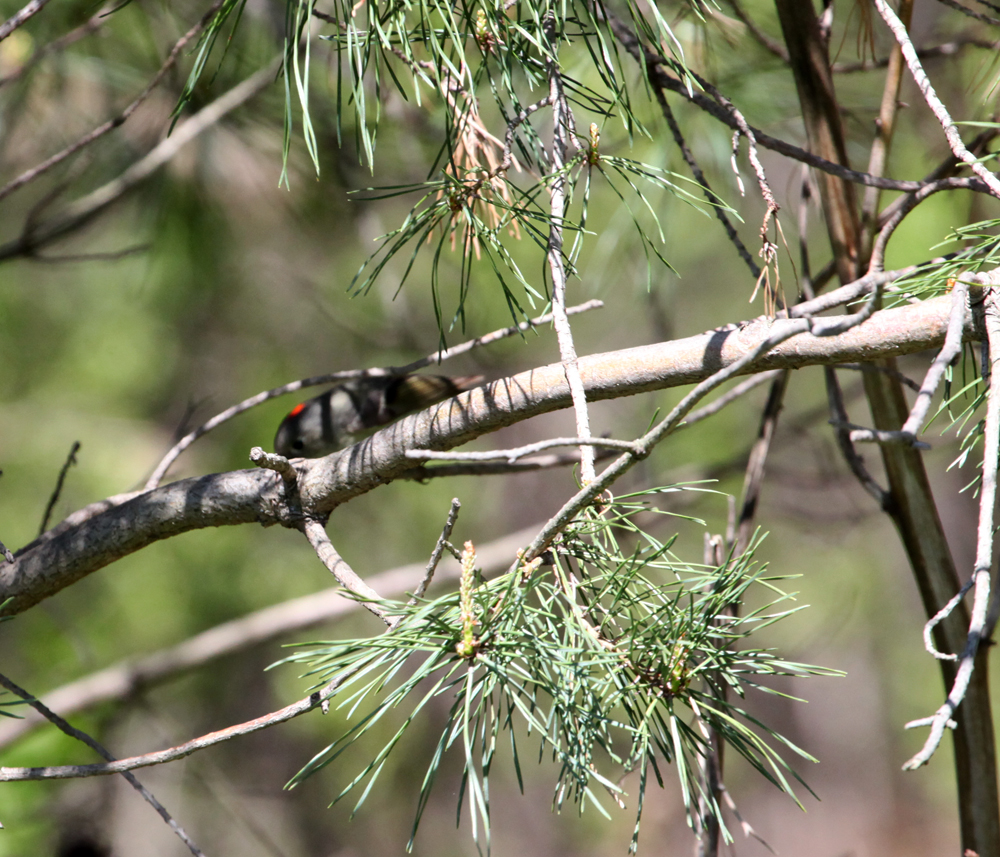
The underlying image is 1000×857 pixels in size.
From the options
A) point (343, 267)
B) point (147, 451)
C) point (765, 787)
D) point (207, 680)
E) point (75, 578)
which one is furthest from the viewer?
A: point (765, 787)

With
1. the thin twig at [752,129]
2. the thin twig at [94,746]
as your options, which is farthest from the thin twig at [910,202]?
the thin twig at [94,746]

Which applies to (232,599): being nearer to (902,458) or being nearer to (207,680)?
(207,680)

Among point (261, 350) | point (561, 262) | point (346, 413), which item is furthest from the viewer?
point (261, 350)

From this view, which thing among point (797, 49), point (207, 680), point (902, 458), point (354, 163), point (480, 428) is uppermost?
point (354, 163)

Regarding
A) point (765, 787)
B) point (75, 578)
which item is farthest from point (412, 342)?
point (765, 787)

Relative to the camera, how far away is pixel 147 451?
9.50 ft

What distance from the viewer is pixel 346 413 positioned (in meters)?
1.69

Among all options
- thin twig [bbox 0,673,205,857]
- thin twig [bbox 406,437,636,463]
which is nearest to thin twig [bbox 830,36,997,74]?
thin twig [bbox 406,437,636,463]

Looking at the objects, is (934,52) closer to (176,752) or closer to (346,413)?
(346,413)

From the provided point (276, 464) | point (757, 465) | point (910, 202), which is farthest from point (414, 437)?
point (757, 465)

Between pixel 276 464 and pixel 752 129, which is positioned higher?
pixel 752 129

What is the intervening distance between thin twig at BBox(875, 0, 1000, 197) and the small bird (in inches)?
37.3

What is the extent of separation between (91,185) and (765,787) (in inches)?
269

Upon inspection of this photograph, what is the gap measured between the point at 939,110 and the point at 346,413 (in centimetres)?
127
